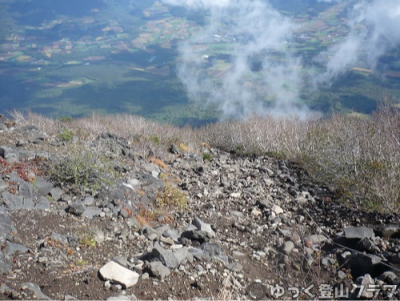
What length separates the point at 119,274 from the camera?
15.6 feet

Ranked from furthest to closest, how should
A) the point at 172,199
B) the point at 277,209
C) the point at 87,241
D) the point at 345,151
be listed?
the point at 345,151
the point at 172,199
the point at 277,209
the point at 87,241

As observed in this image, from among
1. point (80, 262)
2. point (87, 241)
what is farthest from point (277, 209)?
point (80, 262)

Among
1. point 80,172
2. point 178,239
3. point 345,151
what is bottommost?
point 178,239

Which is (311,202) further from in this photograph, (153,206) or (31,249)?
(31,249)

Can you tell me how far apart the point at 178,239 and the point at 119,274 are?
6.34ft

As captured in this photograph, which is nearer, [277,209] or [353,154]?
[277,209]

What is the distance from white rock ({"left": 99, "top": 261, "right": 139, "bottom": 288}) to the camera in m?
4.68

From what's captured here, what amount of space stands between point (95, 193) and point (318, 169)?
6.78 meters

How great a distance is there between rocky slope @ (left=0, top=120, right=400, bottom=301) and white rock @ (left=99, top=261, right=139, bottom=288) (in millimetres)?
17

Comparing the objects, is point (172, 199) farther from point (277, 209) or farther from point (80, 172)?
point (277, 209)

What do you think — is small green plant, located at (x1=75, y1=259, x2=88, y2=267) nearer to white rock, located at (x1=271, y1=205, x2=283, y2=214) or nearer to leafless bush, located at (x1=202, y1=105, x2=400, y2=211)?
white rock, located at (x1=271, y1=205, x2=283, y2=214)

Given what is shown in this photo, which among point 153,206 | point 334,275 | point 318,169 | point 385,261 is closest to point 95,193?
point 153,206

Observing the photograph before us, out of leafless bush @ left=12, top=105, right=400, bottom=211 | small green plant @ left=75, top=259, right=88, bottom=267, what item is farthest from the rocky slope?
leafless bush @ left=12, top=105, right=400, bottom=211

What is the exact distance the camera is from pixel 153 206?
842 cm
